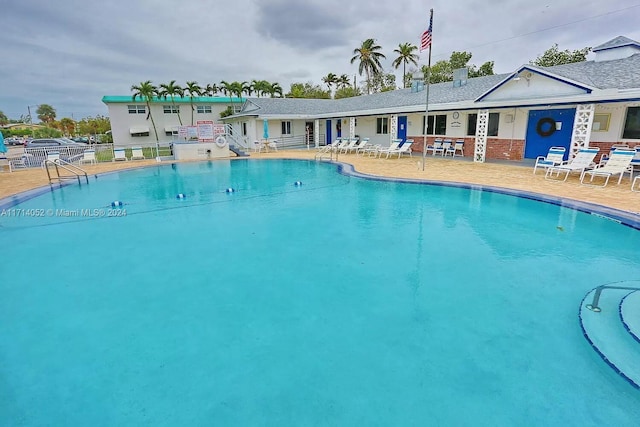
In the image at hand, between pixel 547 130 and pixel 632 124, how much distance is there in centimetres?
266

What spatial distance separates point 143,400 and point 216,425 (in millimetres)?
676

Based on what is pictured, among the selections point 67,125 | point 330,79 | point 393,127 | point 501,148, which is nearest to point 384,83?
point 330,79

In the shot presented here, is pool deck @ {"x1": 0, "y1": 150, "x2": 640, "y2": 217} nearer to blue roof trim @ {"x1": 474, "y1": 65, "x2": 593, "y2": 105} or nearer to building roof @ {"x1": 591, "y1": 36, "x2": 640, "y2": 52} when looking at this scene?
blue roof trim @ {"x1": 474, "y1": 65, "x2": 593, "y2": 105}

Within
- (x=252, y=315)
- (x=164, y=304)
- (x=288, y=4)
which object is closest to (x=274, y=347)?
(x=252, y=315)

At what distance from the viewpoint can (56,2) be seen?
10914 millimetres

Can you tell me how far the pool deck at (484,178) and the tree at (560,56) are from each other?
21771 millimetres

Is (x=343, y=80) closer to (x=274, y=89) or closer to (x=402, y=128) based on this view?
(x=274, y=89)

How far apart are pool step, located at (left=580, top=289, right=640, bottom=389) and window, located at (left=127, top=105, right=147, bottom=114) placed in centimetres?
3136

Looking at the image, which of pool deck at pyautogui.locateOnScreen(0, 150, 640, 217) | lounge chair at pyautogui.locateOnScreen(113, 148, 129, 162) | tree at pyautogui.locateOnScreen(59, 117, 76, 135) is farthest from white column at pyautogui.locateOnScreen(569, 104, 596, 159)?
tree at pyautogui.locateOnScreen(59, 117, 76, 135)

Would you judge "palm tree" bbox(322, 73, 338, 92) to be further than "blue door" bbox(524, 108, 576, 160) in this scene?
Yes

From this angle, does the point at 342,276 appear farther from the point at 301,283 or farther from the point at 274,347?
the point at 274,347

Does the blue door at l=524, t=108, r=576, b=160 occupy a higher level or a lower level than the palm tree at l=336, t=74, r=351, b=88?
lower

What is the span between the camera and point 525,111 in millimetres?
13570

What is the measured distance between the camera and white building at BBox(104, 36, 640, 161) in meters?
10.8
